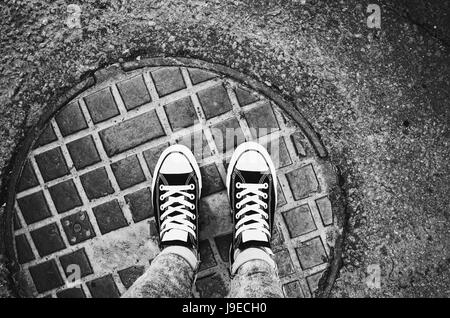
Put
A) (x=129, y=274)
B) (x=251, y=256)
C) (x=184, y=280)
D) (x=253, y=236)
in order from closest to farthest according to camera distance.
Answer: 1. (x=184, y=280)
2. (x=251, y=256)
3. (x=253, y=236)
4. (x=129, y=274)

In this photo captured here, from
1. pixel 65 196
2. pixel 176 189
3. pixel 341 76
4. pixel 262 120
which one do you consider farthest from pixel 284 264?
pixel 65 196

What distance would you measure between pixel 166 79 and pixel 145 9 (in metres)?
0.53

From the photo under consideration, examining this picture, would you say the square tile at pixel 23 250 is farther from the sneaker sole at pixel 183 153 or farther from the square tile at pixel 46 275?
the sneaker sole at pixel 183 153

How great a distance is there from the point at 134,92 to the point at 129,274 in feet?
4.35

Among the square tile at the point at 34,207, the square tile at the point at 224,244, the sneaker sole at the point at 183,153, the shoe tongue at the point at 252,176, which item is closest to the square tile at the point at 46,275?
the square tile at the point at 34,207

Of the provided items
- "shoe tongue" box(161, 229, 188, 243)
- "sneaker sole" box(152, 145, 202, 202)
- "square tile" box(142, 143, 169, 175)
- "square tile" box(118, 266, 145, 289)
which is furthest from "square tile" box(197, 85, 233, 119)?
"square tile" box(118, 266, 145, 289)

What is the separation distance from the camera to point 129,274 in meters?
3.06

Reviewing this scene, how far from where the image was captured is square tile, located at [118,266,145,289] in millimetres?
3062

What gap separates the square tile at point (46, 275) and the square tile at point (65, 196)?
16.0 inches

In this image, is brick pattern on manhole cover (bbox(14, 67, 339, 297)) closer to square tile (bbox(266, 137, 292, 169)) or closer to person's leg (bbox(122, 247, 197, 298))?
square tile (bbox(266, 137, 292, 169))

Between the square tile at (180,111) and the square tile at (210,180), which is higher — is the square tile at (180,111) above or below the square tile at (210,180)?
above

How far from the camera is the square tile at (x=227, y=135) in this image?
9.98ft

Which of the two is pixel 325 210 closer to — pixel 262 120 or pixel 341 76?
pixel 262 120

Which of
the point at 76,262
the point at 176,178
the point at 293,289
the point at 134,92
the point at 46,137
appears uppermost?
the point at 134,92
